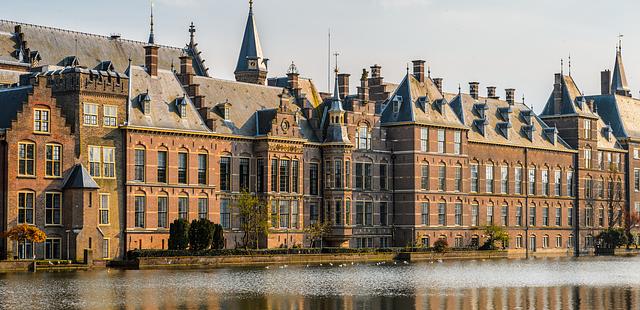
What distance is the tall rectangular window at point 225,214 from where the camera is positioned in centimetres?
8306

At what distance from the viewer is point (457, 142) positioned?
9925 centimetres

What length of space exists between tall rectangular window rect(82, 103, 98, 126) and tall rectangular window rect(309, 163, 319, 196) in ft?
68.1

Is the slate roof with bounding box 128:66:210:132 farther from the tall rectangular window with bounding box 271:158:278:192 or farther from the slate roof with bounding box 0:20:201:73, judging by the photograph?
the slate roof with bounding box 0:20:201:73

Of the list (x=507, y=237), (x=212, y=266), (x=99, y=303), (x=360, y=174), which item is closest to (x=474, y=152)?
(x=507, y=237)

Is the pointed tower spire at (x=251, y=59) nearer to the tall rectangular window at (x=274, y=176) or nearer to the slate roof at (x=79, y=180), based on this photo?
the tall rectangular window at (x=274, y=176)

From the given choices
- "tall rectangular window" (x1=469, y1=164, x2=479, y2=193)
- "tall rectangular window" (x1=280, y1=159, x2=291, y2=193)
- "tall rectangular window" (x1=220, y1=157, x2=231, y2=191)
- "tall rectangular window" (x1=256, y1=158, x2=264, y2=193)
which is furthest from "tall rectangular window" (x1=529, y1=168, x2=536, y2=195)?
"tall rectangular window" (x1=220, y1=157, x2=231, y2=191)

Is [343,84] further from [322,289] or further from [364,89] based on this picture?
[322,289]

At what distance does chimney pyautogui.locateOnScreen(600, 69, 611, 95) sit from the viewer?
13438cm

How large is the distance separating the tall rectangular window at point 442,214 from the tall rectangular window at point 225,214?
21494mm

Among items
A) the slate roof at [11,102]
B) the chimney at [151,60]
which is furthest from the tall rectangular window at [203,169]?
the slate roof at [11,102]

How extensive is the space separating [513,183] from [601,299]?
63.0 m

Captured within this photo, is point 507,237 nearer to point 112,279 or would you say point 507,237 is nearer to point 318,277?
point 318,277

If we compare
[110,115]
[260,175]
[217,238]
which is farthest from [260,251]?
[110,115]

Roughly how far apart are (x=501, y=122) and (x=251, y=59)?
22.9m
